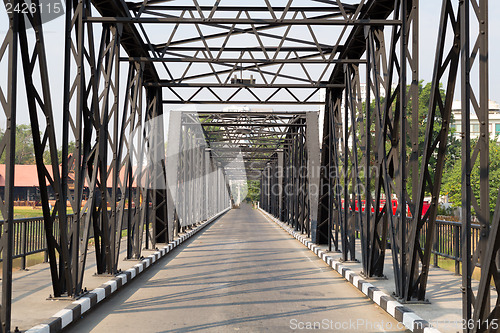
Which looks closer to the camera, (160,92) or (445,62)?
(445,62)

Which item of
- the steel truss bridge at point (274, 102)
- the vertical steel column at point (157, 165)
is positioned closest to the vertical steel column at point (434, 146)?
the steel truss bridge at point (274, 102)

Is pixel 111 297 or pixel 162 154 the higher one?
pixel 162 154

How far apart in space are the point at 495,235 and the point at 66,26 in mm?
6576

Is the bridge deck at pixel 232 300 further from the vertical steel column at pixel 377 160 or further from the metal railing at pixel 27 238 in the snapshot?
the metal railing at pixel 27 238

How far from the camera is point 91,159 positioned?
9797 mm

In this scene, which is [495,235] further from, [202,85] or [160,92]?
[160,92]

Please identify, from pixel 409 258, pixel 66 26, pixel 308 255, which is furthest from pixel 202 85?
pixel 409 258

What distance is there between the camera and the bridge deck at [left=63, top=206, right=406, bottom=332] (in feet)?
23.1

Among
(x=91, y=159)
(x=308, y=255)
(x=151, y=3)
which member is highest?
(x=151, y=3)

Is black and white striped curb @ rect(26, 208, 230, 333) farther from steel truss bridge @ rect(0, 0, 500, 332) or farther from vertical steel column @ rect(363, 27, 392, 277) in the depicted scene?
vertical steel column @ rect(363, 27, 392, 277)

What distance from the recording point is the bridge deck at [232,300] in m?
7.04

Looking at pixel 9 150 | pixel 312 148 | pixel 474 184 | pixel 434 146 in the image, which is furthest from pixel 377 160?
pixel 474 184

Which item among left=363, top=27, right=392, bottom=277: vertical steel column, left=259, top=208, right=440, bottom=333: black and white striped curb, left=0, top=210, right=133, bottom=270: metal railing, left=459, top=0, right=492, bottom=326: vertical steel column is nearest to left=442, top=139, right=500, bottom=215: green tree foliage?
left=259, top=208, right=440, bottom=333: black and white striped curb

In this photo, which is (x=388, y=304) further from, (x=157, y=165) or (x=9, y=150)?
(x=157, y=165)
